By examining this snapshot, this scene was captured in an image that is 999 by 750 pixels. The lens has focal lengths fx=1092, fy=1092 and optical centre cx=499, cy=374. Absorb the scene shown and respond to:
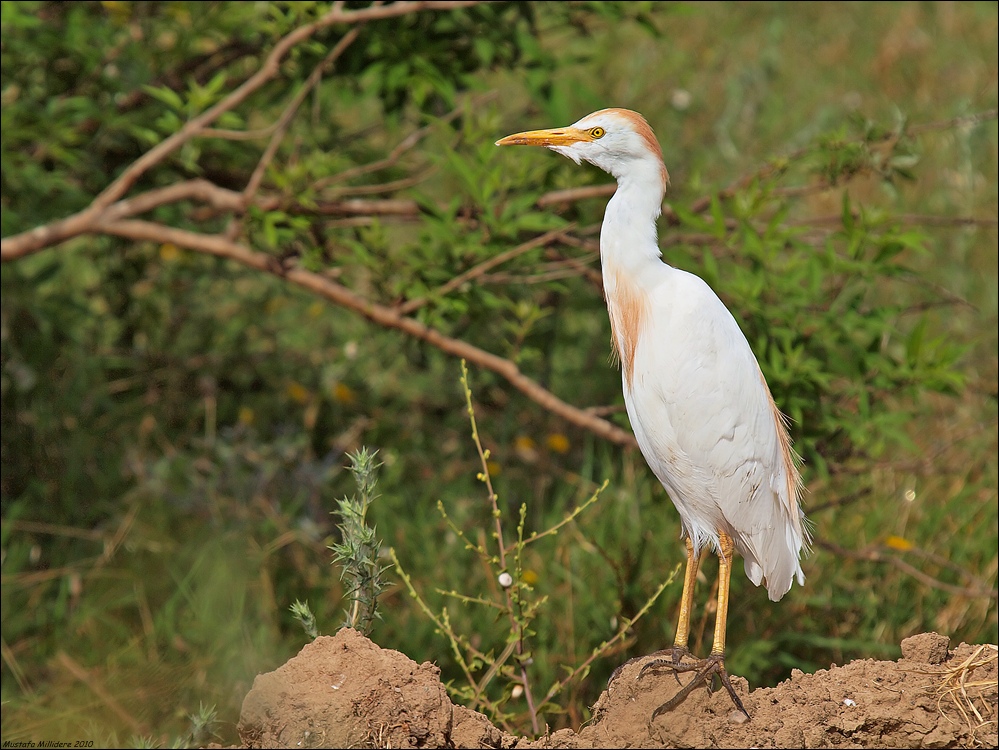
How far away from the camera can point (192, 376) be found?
5051mm

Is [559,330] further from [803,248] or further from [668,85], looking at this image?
[668,85]

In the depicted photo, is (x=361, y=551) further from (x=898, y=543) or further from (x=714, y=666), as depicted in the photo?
(x=898, y=543)

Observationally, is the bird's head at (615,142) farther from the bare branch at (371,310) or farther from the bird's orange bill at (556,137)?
the bare branch at (371,310)

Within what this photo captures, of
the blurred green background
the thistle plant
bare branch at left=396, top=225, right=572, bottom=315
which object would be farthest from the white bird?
bare branch at left=396, top=225, right=572, bottom=315

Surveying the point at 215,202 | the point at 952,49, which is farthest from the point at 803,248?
the point at 952,49

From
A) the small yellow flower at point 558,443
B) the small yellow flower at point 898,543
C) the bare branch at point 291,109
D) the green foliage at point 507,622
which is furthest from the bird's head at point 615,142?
the small yellow flower at point 558,443

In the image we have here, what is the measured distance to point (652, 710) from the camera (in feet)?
7.91

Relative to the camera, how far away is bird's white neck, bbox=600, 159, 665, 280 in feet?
8.42

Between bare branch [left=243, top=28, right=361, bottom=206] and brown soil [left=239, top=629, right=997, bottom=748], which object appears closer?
brown soil [left=239, top=629, right=997, bottom=748]

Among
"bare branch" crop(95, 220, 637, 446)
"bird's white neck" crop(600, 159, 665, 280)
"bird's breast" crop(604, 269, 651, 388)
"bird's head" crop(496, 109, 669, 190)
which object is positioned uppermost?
"bird's head" crop(496, 109, 669, 190)

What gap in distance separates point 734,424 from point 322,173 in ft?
5.97

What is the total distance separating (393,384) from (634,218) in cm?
281

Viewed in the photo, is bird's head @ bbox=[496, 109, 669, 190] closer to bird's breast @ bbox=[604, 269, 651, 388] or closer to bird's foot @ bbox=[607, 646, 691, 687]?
bird's breast @ bbox=[604, 269, 651, 388]

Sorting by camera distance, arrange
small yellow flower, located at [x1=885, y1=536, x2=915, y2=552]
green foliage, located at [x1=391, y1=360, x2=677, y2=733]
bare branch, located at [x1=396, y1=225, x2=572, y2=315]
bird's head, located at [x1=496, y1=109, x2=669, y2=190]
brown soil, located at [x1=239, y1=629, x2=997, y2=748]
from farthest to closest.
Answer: small yellow flower, located at [x1=885, y1=536, x2=915, y2=552]
bare branch, located at [x1=396, y1=225, x2=572, y2=315]
green foliage, located at [x1=391, y1=360, x2=677, y2=733]
bird's head, located at [x1=496, y1=109, x2=669, y2=190]
brown soil, located at [x1=239, y1=629, x2=997, y2=748]
